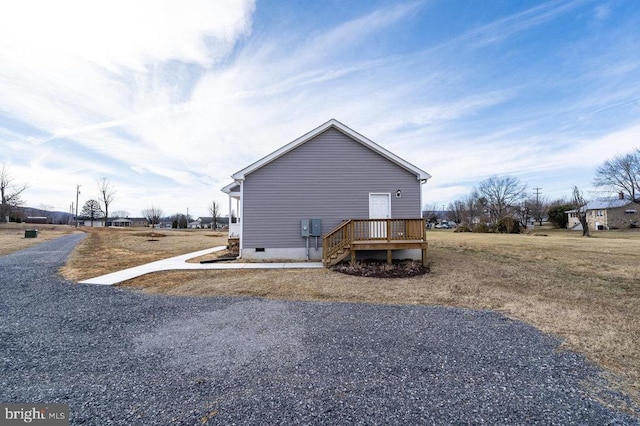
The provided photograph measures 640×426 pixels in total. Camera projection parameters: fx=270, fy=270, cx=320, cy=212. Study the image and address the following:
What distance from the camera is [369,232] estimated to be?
1103cm

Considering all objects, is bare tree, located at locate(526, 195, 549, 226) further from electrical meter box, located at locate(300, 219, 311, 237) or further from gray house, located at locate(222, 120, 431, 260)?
electrical meter box, located at locate(300, 219, 311, 237)

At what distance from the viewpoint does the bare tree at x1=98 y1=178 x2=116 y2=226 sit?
59.8 metres

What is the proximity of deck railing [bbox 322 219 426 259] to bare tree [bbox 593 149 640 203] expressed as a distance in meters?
42.0

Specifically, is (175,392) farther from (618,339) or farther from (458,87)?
(458,87)

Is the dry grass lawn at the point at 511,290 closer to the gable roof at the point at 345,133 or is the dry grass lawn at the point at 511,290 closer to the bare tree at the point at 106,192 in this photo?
the gable roof at the point at 345,133

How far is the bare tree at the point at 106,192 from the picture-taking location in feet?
196

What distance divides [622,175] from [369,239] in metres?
44.8

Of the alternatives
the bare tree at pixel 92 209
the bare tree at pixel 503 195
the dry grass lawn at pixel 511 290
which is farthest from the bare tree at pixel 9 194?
the bare tree at pixel 503 195

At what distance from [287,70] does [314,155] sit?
16.5 feet

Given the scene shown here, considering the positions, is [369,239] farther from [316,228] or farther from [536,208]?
[536,208]

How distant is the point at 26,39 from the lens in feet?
28.7

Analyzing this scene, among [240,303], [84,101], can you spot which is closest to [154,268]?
[240,303]

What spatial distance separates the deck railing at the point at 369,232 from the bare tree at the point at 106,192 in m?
68.9

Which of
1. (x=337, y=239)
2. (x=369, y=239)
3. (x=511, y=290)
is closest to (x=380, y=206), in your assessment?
(x=369, y=239)
